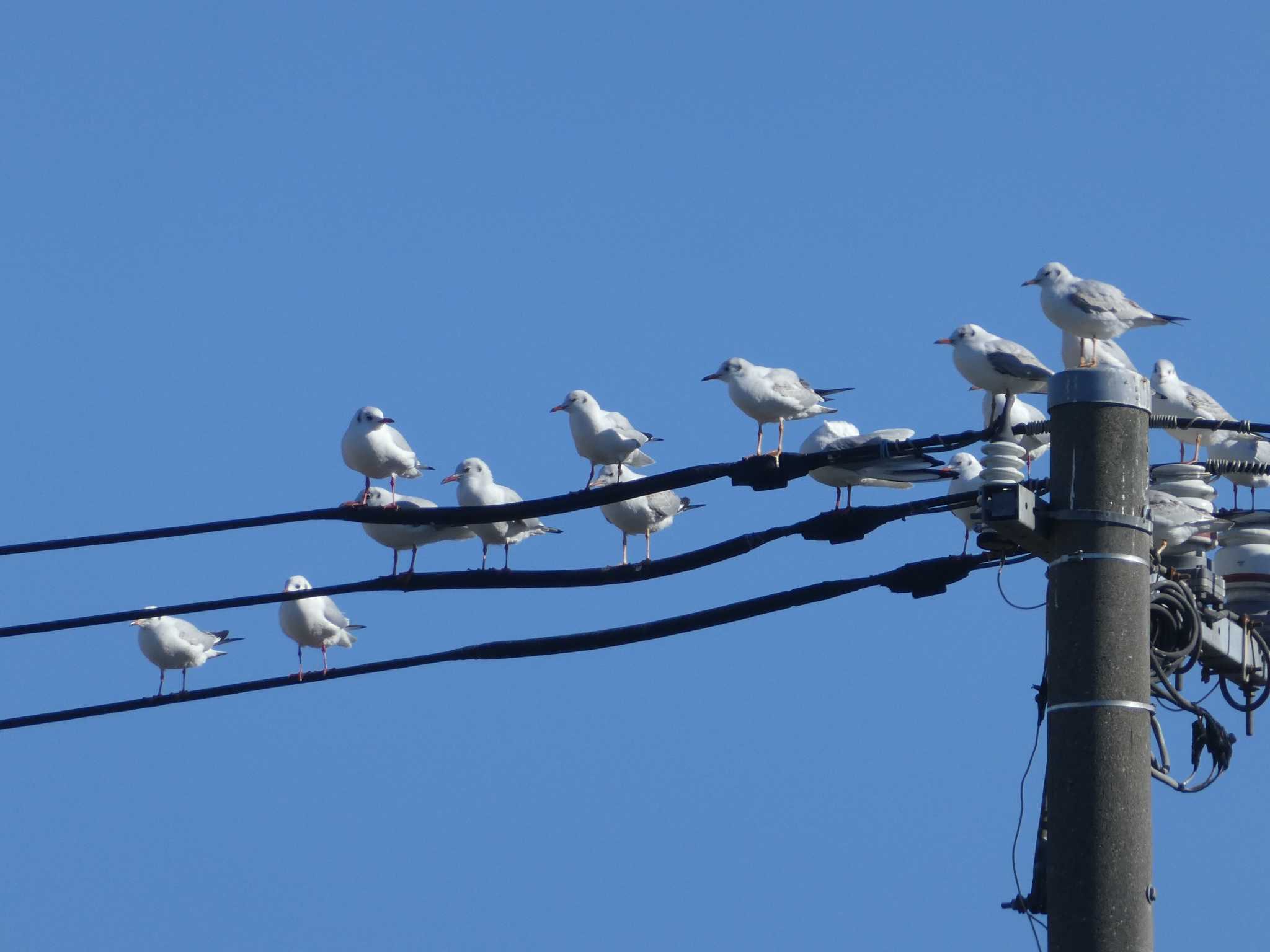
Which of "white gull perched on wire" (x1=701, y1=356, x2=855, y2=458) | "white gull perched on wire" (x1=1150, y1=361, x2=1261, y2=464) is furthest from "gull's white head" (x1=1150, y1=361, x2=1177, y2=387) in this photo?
"white gull perched on wire" (x1=701, y1=356, x2=855, y2=458)

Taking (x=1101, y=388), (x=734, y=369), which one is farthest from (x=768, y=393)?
(x=1101, y=388)

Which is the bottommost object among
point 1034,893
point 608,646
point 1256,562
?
point 1034,893

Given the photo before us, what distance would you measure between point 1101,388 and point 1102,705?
1.16m

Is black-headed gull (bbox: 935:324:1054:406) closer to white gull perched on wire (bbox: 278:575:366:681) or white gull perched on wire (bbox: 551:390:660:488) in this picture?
white gull perched on wire (bbox: 551:390:660:488)

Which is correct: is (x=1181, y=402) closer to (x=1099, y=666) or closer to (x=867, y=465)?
(x=867, y=465)

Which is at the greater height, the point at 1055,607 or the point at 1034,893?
the point at 1055,607

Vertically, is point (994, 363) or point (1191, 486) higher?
point (994, 363)

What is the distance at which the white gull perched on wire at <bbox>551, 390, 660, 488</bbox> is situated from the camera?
16516mm

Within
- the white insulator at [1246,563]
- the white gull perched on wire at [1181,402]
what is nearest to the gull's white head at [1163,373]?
the white gull perched on wire at [1181,402]

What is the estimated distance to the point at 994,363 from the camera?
14.6 m

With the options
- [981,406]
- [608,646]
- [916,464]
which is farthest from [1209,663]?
[981,406]

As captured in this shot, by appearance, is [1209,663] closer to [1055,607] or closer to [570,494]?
[1055,607]

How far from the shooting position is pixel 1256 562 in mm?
9922

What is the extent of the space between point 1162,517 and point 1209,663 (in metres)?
0.71
